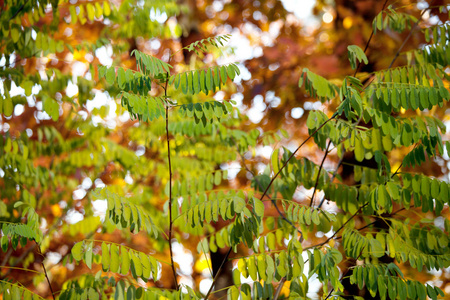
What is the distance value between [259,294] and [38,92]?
228 centimetres

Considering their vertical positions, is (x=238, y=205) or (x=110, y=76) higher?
(x=110, y=76)

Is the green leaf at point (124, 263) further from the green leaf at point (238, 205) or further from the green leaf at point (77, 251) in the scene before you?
the green leaf at point (238, 205)

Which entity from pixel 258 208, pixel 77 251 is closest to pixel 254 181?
pixel 258 208

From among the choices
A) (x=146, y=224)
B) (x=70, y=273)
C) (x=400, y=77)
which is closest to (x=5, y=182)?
(x=146, y=224)

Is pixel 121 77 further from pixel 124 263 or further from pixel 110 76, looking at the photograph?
pixel 124 263

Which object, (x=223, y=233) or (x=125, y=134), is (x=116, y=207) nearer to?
(x=223, y=233)

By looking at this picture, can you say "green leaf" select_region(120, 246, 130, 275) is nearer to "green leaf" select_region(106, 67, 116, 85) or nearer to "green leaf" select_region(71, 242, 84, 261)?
"green leaf" select_region(71, 242, 84, 261)

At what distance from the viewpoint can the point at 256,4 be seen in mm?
4535

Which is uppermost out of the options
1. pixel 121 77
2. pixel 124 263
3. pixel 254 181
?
pixel 121 77

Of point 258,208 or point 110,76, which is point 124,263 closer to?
point 258,208

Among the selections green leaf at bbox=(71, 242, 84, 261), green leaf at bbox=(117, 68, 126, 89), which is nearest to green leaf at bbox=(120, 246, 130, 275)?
green leaf at bbox=(71, 242, 84, 261)

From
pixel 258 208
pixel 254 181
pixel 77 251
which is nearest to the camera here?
pixel 77 251

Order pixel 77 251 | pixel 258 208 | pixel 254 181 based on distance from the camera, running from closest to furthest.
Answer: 1. pixel 77 251
2. pixel 258 208
3. pixel 254 181

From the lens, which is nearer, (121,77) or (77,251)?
(77,251)
